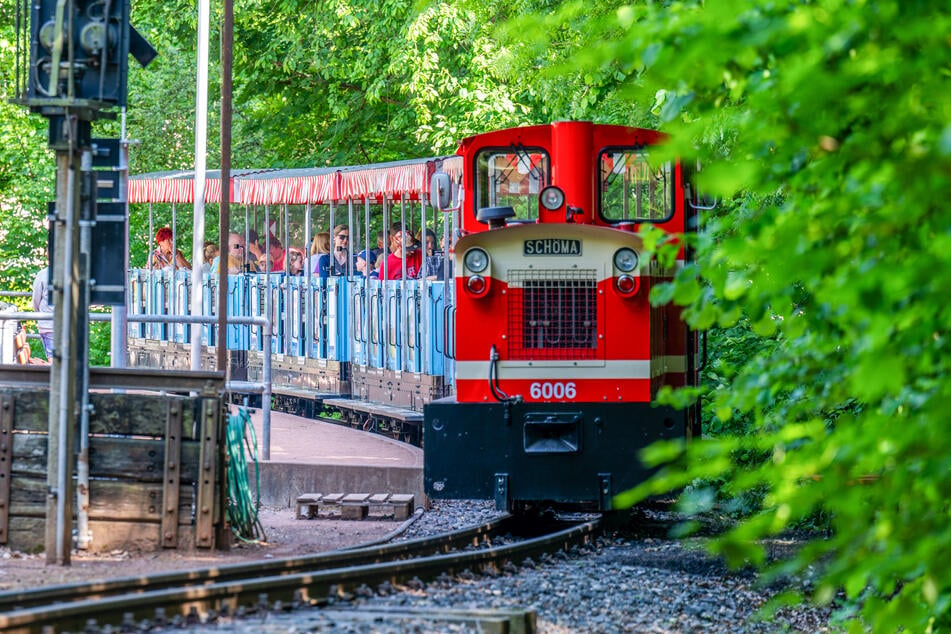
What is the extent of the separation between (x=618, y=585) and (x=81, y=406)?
3.41 metres

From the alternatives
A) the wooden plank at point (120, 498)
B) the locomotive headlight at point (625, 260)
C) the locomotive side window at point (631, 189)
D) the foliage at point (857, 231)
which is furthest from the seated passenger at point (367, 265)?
the foliage at point (857, 231)

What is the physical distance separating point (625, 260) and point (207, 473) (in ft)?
10.9

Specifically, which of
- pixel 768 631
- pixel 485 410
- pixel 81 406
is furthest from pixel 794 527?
pixel 81 406

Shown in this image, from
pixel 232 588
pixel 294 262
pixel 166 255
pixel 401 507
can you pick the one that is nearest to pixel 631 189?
pixel 401 507

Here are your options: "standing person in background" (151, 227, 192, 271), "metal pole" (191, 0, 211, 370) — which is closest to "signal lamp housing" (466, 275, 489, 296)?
"metal pole" (191, 0, 211, 370)

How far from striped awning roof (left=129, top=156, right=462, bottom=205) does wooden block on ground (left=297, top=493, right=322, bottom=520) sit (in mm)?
2868

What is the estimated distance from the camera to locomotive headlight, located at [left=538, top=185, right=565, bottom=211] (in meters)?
11.1

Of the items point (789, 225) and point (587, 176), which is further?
point (587, 176)

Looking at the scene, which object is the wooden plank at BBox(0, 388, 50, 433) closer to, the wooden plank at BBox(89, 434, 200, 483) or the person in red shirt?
the wooden plank at BBox(89, 434, 200, 483)

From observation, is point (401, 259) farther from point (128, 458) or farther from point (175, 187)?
point (128, 458)

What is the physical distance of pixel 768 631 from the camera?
802 centimetres

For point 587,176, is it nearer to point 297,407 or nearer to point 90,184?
point 90,184

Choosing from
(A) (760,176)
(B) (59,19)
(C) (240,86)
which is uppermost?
(C) (240,86)

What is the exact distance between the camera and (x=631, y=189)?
11.5 m
